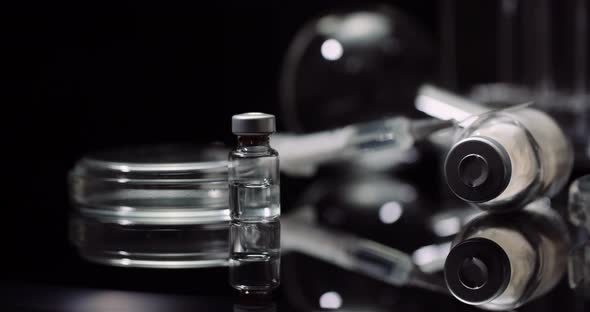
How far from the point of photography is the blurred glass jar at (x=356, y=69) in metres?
1.39

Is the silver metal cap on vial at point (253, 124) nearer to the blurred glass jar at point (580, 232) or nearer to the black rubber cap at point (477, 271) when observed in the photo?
the black rubber cap at point (477, 271)

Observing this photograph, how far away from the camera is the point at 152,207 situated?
1.13 metres

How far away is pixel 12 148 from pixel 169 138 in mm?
350

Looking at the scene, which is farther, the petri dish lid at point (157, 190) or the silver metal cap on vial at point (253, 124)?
the petri dish lid at point (157, 190)

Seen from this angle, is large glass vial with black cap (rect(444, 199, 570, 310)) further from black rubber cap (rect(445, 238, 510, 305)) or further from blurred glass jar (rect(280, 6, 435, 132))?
blurred glass jar (rect(280, 6, 435, 132))

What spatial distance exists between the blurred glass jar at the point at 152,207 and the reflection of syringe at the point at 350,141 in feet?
0.63

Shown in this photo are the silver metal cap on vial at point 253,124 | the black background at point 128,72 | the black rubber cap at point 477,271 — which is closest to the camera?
the black rubber cap at point 477,271

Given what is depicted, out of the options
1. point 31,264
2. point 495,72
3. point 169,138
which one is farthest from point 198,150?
point 495,72

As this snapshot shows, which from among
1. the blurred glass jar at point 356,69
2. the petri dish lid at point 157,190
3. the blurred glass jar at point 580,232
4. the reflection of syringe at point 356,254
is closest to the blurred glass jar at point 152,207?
the petri dish lid at point 157,190

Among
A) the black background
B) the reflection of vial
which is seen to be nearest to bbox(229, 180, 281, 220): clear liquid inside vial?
the reflection of vial

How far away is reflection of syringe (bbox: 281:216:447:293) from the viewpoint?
3.01 feet

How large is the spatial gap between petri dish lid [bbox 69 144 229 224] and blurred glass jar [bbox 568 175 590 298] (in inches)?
18.9

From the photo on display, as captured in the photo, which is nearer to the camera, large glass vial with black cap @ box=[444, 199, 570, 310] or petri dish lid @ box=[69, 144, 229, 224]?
large glass vial with black cap @ box=[444, 199, 570, 310]

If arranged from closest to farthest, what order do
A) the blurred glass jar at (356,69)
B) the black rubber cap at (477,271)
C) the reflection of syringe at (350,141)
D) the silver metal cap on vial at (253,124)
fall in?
1. the black rubber cap at (477,271)
2. the silver metal cap on vial at (253,124)
3. the reflection of syringe at (350,141)
4. the blurred glass jar at (356,69)
